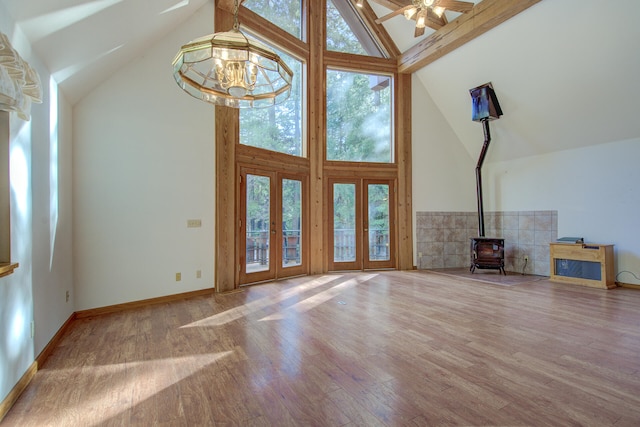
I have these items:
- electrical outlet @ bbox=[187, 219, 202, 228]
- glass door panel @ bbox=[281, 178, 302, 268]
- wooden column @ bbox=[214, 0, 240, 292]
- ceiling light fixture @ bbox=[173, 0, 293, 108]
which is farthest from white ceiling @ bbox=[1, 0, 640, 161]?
glass door panel @ bbox=[281, 178, 302, 268]

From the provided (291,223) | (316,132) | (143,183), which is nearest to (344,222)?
(291,223)

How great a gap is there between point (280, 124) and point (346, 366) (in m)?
4.43

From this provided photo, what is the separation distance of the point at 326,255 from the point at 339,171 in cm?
173

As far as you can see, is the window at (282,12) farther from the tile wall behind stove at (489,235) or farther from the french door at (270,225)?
the tile wall behind stove at (489,235)

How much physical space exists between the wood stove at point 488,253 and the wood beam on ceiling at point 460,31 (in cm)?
371

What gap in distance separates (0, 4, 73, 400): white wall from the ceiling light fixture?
3.51 ft

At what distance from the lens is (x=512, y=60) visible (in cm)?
509

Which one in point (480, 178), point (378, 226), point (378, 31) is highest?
point (378, 31)

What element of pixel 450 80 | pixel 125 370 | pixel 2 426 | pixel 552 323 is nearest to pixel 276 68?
pixel 125 370

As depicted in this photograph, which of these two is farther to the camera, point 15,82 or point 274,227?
point 274,227

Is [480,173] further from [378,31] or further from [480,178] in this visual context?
[378,31]

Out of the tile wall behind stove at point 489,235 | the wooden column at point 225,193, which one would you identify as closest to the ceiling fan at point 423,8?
the wooden column at point 225,193

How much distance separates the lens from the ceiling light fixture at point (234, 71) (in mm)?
2053

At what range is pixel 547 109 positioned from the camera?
5.27 meters
